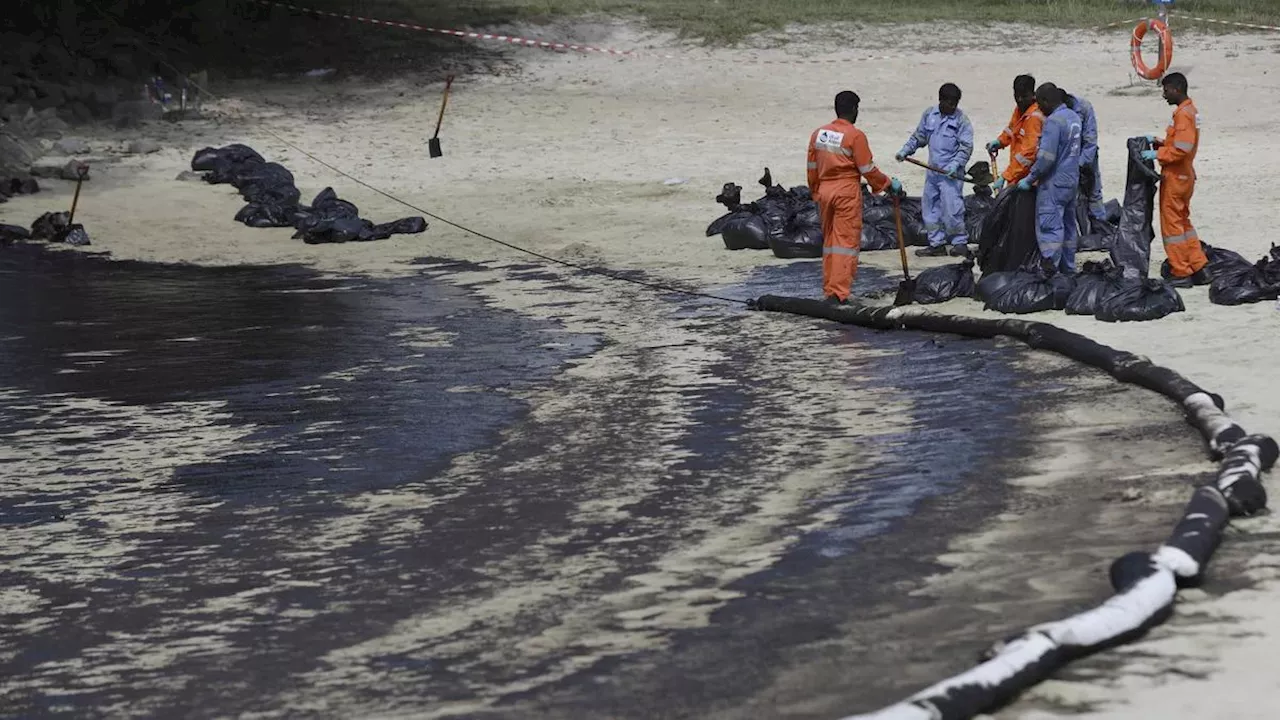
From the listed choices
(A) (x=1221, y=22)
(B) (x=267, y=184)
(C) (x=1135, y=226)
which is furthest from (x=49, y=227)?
(A) (x=1221, y=22)

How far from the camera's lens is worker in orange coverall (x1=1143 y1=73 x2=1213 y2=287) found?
1192 cm

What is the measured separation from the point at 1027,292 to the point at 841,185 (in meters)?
1.39

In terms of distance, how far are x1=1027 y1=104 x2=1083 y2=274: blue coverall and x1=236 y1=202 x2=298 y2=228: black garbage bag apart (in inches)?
351

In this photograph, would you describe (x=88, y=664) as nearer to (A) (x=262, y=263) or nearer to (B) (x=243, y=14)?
(A) (x=262, y=263)

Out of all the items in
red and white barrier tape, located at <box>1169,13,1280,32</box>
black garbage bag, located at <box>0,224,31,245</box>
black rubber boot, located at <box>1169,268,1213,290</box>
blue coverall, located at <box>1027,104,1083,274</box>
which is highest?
red and white barrier tape, located at <box>1169,13,1280,32</box>

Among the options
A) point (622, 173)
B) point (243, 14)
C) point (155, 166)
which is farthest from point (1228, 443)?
point (243, 14)

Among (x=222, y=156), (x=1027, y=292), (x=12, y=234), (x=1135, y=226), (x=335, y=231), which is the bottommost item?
(x=12, y=234)

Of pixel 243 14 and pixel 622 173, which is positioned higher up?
pixel 243 14

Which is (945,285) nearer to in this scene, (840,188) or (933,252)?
(840,188)

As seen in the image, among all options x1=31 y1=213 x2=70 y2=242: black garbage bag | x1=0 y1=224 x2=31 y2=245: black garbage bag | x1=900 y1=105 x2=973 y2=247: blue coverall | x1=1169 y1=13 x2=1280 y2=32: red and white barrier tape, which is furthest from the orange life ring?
x1=0 y1=224 x2=31 y2=245: black garbage bag

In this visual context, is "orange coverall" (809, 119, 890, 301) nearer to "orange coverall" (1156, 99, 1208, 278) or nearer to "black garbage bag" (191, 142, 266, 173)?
"orange coverall" (1156, 99, 1208, 278)

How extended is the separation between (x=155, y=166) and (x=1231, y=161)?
12.1m

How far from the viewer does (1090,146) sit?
13.6 meters

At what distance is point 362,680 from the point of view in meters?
5.83
